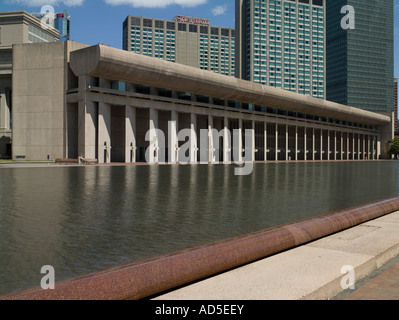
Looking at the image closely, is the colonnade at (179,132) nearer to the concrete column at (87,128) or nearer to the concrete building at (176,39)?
the concrete column at (87,128)

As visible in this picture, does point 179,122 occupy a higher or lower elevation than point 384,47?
lower

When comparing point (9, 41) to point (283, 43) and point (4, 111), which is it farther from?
point (283, 43)

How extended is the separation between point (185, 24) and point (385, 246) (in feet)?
638

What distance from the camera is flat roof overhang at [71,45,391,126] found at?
4569cm

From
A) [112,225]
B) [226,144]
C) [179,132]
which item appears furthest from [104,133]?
[112,225]

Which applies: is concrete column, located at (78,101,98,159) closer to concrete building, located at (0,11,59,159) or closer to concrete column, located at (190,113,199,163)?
concrete building, located at (0,11,59,159)

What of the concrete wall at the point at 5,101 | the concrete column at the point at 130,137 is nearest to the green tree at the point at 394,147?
the concrete column at the point at 130,137

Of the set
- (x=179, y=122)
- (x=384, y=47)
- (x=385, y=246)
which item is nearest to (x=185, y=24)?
(x=384, y=47)

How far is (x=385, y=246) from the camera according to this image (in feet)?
17.5

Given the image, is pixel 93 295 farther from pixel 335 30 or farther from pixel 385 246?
pixel 335 30

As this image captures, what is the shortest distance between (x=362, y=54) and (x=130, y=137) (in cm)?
13552

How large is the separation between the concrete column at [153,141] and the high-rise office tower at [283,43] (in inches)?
4059

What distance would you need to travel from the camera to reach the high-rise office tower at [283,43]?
151 metres

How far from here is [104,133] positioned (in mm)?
48344
